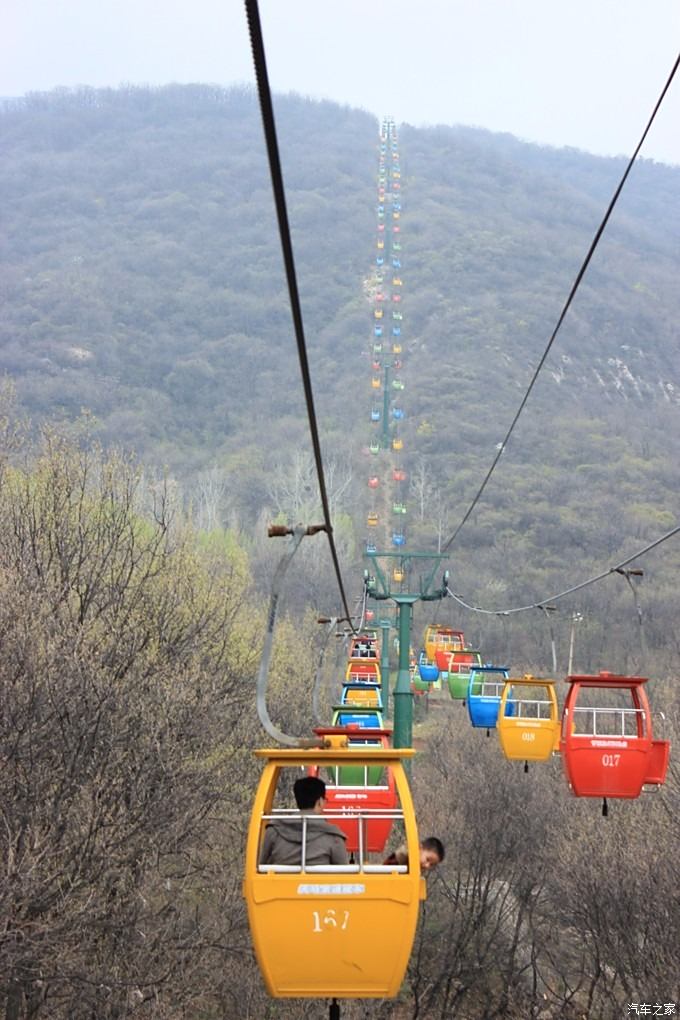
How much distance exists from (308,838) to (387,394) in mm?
113872

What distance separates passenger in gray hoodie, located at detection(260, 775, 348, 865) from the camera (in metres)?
7.83

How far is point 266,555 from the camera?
78438 millimetres

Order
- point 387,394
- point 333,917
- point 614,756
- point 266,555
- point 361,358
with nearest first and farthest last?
point 333,917 < point 614,756 < point 266,555 < point 387,394 < point 361,358

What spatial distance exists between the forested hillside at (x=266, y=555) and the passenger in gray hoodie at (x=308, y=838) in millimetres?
7413

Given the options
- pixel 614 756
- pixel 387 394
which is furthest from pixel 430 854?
pixel 387 394

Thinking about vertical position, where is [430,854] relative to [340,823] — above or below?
above

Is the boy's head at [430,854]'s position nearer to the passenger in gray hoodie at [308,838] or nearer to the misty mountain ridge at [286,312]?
the passenger in gray hoodie at [308,838]

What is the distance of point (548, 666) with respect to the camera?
2438 inches

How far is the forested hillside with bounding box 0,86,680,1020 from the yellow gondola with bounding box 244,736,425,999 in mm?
7656

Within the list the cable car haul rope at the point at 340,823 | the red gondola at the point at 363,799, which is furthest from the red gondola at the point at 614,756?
the red gondola at the point at 363,799

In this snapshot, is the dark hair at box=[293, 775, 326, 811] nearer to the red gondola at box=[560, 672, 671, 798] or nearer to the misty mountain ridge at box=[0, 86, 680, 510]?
the red gondola at box=[560, 672, 671, 798]

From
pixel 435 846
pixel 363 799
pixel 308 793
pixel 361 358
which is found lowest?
pixel 361 358

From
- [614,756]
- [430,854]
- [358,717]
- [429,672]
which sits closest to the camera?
[430,854]

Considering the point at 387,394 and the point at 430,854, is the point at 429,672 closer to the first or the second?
the point at 430,854
